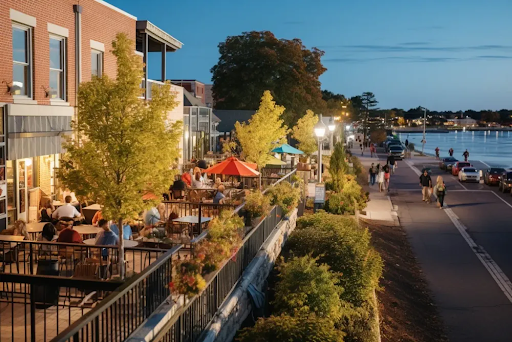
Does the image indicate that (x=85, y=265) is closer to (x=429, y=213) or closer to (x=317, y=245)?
(x=317, y=245)

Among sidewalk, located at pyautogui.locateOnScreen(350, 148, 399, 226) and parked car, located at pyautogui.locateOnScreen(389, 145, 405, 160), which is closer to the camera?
sidewalk, located at pyautogui.locateOnScreen(350, 148, 399, 226)

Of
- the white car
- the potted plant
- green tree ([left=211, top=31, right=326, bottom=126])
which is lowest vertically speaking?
the white car

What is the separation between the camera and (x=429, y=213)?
30.1 m

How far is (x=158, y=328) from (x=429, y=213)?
2462cm

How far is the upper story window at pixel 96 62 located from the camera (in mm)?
20109

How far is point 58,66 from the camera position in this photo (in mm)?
17766

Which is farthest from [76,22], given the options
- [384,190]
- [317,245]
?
[384,190]

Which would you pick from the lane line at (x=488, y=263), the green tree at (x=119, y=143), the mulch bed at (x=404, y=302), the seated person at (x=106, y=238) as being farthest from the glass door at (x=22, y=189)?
the lane line at (x=488, y=263)

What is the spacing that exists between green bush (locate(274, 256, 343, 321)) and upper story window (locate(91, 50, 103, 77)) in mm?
11476

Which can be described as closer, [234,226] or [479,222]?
[234,226]

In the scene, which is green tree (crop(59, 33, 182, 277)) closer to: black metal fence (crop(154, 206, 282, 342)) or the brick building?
black metal fence (crop(154, 206, 282, 342))

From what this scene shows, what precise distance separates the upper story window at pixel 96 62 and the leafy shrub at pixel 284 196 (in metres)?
7.46

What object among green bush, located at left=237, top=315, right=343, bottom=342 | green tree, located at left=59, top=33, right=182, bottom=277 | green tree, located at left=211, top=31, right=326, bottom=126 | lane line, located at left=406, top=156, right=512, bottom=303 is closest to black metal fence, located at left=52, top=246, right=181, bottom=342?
green bush, located at left=237, top=315, right=343, bottom=342

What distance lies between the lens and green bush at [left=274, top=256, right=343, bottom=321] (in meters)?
11.3
